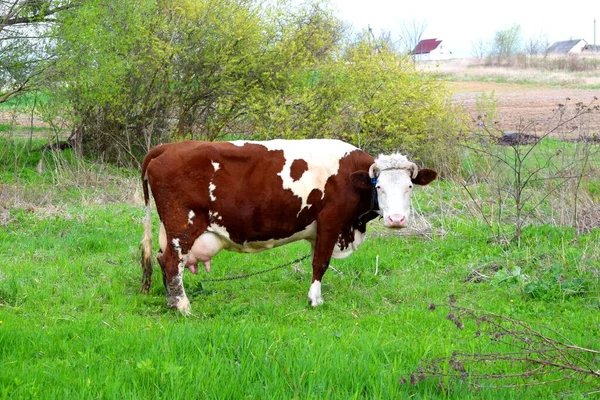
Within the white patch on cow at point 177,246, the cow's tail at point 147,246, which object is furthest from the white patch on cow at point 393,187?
the cow's tail at point 147,246

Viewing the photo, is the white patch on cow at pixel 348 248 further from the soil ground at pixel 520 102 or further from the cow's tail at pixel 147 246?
the soil ground at pixel 520 102

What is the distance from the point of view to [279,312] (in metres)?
7.00

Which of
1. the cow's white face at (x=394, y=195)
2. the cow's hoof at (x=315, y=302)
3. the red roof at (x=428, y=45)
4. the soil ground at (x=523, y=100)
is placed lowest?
the soil ground at (x=523, y=100)

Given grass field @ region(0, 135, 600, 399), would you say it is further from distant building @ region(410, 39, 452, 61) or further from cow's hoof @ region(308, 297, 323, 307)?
distant building @ region(410, 39, 452, 61)

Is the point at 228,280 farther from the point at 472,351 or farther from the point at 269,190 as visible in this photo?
the point at 472,351

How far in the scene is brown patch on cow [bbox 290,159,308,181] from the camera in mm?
7441

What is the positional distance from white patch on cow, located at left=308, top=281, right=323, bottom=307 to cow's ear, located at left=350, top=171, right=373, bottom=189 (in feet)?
3.71

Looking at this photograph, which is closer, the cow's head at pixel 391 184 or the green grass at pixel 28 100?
the cow's head at pixel 391 184

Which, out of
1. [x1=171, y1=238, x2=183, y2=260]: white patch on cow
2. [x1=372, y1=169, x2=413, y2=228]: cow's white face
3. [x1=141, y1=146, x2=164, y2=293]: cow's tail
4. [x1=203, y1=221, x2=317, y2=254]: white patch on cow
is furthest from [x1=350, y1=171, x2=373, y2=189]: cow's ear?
[x1=141, y1=146, x2=164, y2=293]: cow's tail

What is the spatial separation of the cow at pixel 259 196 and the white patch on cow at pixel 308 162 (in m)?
0.01

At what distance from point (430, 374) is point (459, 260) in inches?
177

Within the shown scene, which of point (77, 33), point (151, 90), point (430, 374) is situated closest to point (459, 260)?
point (430, 374)

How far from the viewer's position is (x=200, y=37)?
17.9 meters

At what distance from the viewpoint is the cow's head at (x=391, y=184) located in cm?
728
